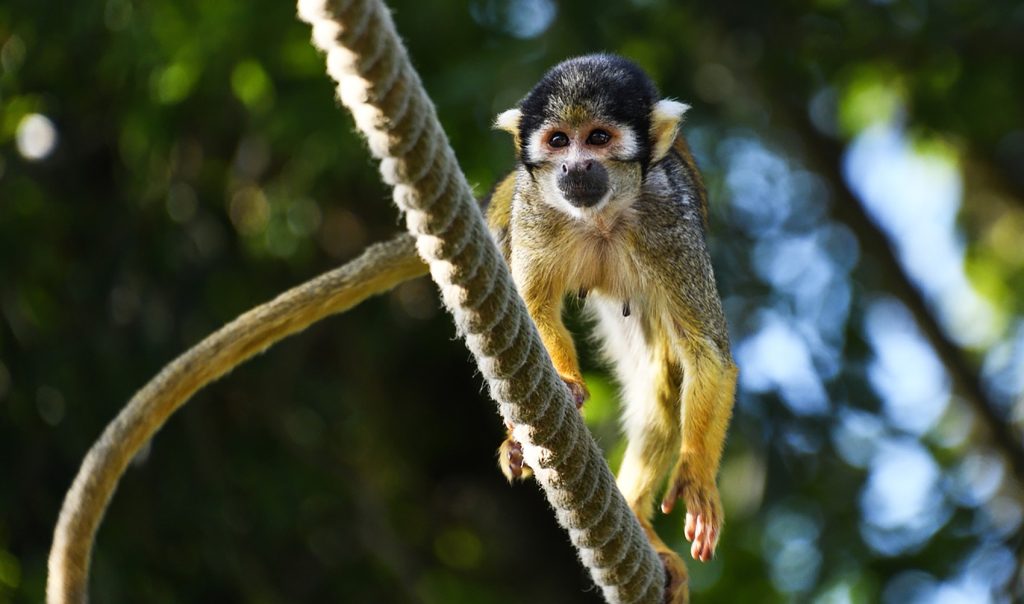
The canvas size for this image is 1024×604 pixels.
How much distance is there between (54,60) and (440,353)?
389 centimetres

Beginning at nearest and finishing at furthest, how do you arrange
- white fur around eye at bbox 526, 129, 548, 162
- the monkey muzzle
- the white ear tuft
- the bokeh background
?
the monkey muzzle
white fur around eye at bbox 526, 129, 548, 162
the white ear tuft
the bokeh background

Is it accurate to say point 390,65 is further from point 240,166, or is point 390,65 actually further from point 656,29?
point 240,166

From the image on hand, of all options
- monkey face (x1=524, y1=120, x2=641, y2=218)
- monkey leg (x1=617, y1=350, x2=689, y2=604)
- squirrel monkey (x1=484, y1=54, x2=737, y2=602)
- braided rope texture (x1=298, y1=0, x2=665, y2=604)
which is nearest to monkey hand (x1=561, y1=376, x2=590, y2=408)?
squirrel monkey (x1=484, y1=54, x2=737, y2=602)

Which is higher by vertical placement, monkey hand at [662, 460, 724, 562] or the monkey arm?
the monkey arm

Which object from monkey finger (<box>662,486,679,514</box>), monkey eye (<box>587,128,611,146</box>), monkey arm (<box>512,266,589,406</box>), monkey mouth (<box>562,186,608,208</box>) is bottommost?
monkey finger (<box>662,486,679,514</box>)

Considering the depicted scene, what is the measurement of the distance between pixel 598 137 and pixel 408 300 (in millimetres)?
5381

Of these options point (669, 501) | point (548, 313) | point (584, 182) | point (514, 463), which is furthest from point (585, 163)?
point (669, 501)

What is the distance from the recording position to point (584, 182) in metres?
4.93

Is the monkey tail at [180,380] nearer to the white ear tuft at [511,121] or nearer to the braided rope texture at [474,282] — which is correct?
the white ear tuft at [511,121]

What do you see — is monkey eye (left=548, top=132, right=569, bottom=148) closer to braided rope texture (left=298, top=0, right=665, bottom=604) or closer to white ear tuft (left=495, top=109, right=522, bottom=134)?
white ear tuft (left=495, top=109, right=522, bottom=134)

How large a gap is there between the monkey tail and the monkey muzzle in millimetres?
986

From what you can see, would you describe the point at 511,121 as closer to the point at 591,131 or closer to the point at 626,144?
the point at 591,131

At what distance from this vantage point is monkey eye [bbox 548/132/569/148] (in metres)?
5.01

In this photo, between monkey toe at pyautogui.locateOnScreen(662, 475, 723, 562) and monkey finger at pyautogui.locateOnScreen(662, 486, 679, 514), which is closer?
monkey finger at pyautogui.locateOnScreen(662, 486, 679, 514)
